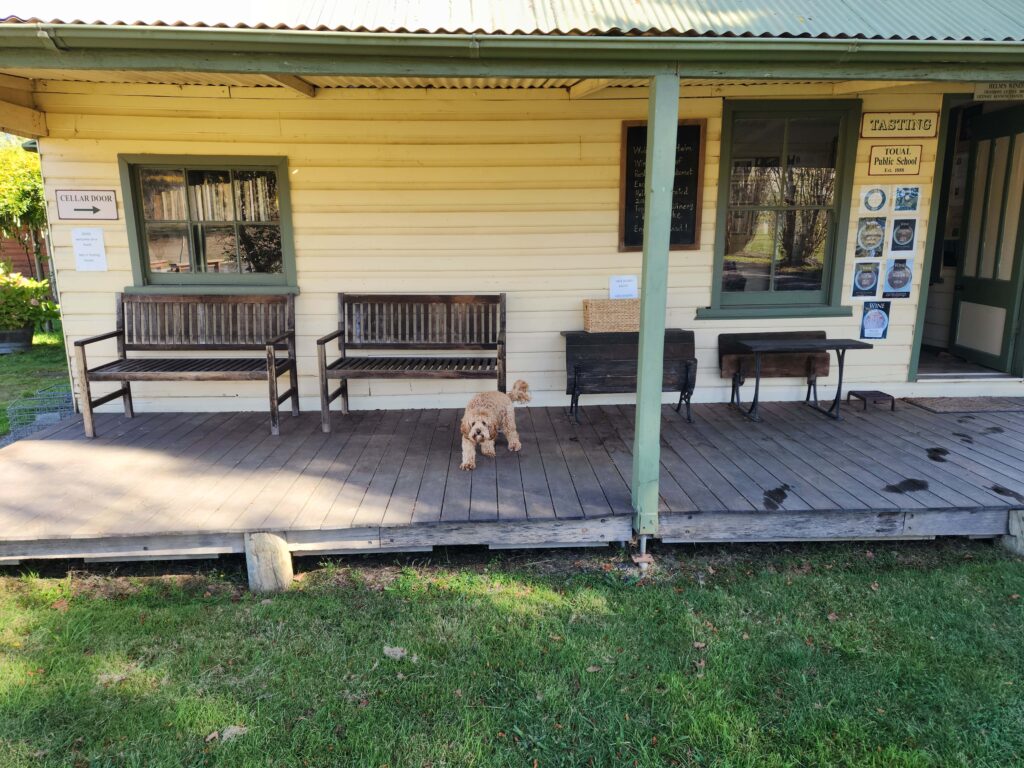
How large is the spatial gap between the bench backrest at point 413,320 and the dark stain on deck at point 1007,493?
122 inches

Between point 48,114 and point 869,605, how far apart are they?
225 inches

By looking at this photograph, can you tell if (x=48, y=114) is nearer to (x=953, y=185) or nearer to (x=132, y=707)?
(x=132, y=707)

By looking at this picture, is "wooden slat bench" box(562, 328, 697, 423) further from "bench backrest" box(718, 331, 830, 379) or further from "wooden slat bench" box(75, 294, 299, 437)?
"wooden slat bench" box(75, 294, 299, 437)

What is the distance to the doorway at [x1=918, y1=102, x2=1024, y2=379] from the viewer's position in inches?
201

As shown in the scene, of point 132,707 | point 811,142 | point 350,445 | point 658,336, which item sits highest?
point 811,142

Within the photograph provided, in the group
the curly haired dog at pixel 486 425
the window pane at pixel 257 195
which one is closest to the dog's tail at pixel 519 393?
the curly haired dog at pixel 486 425

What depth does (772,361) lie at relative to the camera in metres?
5.07

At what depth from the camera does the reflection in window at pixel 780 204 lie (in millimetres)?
4809

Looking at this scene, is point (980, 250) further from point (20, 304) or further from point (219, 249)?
point (20, 304)

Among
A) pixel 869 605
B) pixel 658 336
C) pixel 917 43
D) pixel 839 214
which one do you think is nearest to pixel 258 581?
pixel 658 336

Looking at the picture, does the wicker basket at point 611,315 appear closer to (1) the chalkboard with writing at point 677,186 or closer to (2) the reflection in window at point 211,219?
(1) the chalkboard with writing at point 677,186

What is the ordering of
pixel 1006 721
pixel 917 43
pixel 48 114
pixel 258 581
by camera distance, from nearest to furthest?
pixel 1006 721 < pixel 917 43 < pixel 258 581 < pixel 48 114

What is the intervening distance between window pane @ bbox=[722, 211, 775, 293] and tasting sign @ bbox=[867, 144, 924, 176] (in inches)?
33.1

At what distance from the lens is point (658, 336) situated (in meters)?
3.04
